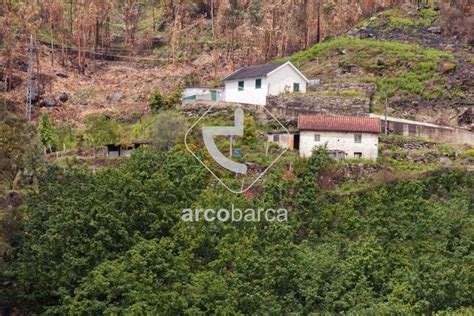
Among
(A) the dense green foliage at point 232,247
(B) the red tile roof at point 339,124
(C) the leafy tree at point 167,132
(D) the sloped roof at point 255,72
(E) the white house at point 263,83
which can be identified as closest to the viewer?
(A) the dense green foliage at point 232,247

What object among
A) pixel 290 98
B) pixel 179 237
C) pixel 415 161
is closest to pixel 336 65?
pixel 290 98

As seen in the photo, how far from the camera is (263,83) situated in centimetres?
3484

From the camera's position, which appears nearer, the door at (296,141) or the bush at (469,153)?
the bush at (469,153)

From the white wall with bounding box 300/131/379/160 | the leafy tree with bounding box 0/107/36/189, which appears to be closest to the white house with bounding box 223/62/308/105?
the white wall with bounding box 300/131/379/160

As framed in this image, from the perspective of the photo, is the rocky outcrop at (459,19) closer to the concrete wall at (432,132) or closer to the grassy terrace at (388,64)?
the grassy terrace at (388,64)

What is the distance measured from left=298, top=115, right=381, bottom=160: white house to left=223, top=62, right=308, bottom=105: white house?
5408 mm

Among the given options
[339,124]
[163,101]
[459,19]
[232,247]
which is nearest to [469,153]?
[339,124]

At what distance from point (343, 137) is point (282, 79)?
21.4ft

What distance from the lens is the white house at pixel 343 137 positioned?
29.5m

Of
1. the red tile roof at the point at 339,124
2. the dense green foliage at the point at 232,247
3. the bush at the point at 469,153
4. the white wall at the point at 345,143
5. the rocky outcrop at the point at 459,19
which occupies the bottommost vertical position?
the dense green foliage at the point at 232,247

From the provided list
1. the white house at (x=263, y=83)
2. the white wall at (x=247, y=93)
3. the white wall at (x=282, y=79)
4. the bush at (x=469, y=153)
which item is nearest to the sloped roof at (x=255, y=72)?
the white house at (x=263, y=83)

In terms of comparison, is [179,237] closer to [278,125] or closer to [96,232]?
[96,232]

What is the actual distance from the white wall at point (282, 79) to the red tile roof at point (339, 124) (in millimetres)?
5096

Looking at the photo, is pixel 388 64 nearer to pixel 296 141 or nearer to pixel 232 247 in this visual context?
pixel 296 141
